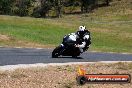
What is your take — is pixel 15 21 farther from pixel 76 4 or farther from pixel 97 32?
pixel 76 4

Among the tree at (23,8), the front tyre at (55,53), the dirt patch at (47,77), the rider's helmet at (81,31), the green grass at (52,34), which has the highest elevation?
the rider's helmet at (81,31)

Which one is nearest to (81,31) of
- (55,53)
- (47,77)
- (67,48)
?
(67,48)

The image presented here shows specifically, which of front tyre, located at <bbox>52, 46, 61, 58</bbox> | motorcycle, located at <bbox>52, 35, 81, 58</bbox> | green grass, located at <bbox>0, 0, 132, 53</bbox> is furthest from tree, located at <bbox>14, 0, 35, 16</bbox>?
front tyre, located at <bbox>52, 46, 61, 58</bbox>

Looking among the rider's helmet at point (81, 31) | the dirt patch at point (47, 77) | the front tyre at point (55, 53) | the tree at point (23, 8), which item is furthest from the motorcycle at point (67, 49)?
the tree at point (23, 8)

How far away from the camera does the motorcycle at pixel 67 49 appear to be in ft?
68.4

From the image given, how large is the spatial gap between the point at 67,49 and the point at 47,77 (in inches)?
284

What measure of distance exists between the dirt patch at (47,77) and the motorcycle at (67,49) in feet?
12.5

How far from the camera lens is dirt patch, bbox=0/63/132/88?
41.4 ft

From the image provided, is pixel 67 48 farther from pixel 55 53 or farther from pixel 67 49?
pixel 55 53

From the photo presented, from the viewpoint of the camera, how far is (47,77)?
1389 cm

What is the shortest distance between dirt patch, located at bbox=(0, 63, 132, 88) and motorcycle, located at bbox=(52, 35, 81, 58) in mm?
3807

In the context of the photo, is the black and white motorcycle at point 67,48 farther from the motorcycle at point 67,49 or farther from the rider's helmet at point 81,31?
the rider's helmet at point 81,31

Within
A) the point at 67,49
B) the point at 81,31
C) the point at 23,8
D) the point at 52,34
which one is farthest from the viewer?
the point at 23,8

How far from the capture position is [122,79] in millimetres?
12250
